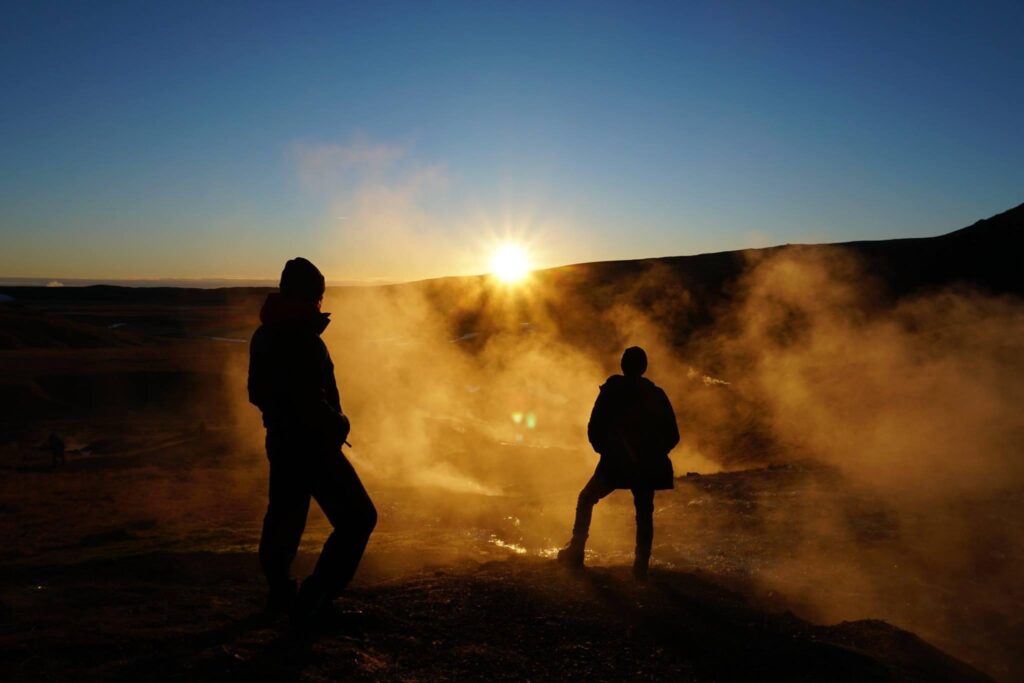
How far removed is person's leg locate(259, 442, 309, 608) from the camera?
3045 millimetres

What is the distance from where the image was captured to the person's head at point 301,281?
305cm

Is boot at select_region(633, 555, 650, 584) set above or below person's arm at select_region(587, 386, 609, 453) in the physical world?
below

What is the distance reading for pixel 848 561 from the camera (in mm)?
6262

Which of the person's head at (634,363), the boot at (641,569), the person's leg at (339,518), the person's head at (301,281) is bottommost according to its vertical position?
the boot at (641,569)

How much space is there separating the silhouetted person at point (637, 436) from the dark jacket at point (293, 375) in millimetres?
2022

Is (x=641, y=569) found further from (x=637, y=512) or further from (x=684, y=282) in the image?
(x=684, y=282)

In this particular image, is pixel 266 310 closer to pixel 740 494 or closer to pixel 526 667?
pixel 526 667

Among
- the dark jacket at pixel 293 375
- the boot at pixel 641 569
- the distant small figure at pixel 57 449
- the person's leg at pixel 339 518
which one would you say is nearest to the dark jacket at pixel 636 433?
the boot at pixel 641 569

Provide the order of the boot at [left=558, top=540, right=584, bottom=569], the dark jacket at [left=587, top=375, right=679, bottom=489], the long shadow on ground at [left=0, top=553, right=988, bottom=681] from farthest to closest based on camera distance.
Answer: the boot at [left=558, top=540, right=584, bottom=569], the dark jacket at [left=587, top=375, right=679, bottom=489], the long shadow on ground at [left=0, top=553, right=988, bottom=681]

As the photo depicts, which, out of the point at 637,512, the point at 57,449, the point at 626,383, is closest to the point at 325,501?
the point at 626,383

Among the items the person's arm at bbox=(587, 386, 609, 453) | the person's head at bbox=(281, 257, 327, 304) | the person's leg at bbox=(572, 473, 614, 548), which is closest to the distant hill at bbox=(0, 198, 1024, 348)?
the person's leg at bbox=(572, 473, 614, 548)

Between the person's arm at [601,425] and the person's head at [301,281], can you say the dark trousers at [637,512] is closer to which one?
the person's arm at [601,425]

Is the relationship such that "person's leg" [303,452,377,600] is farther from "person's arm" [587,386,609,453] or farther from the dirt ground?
"person's arm" [587,386,609,453]

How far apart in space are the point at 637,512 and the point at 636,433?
0.57m
